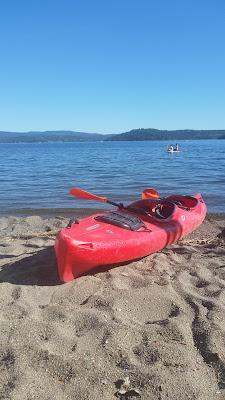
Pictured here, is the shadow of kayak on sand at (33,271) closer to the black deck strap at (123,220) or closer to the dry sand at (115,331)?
the dry sand at (115,331)

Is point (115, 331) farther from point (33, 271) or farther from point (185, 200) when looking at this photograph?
point (185, 200)

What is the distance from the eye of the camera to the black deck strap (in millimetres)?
5131

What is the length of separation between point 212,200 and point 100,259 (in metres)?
7.50

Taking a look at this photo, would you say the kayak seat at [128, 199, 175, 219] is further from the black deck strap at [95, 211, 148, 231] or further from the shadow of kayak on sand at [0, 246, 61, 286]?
the shadow of kayak on sand at [0, 246, 61, 286]

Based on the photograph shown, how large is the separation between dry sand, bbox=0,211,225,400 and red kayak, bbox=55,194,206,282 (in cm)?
18

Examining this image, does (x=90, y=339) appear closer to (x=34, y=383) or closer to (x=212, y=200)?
(x=34, y=383)

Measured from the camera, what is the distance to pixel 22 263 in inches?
197

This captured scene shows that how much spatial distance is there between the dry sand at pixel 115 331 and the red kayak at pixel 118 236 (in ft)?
0.59

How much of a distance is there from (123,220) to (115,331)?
6.85 feet

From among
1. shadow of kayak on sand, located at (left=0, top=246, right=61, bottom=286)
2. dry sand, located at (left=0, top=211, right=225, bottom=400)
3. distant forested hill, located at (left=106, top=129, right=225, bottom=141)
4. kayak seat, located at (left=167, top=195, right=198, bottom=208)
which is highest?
kayak seat, located at (left=167, top=195, right=198, bottom=208)

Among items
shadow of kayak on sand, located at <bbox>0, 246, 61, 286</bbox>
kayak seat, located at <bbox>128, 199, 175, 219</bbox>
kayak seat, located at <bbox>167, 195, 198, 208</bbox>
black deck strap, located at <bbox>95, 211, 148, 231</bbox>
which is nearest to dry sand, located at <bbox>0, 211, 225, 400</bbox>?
shadow of kayak on sand, located at <bbox>0, 246, 61, 286</bbox>

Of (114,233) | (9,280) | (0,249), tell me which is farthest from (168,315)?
(0,249)

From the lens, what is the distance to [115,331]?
3.32 metres

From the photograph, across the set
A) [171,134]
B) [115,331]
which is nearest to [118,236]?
[115,331]
